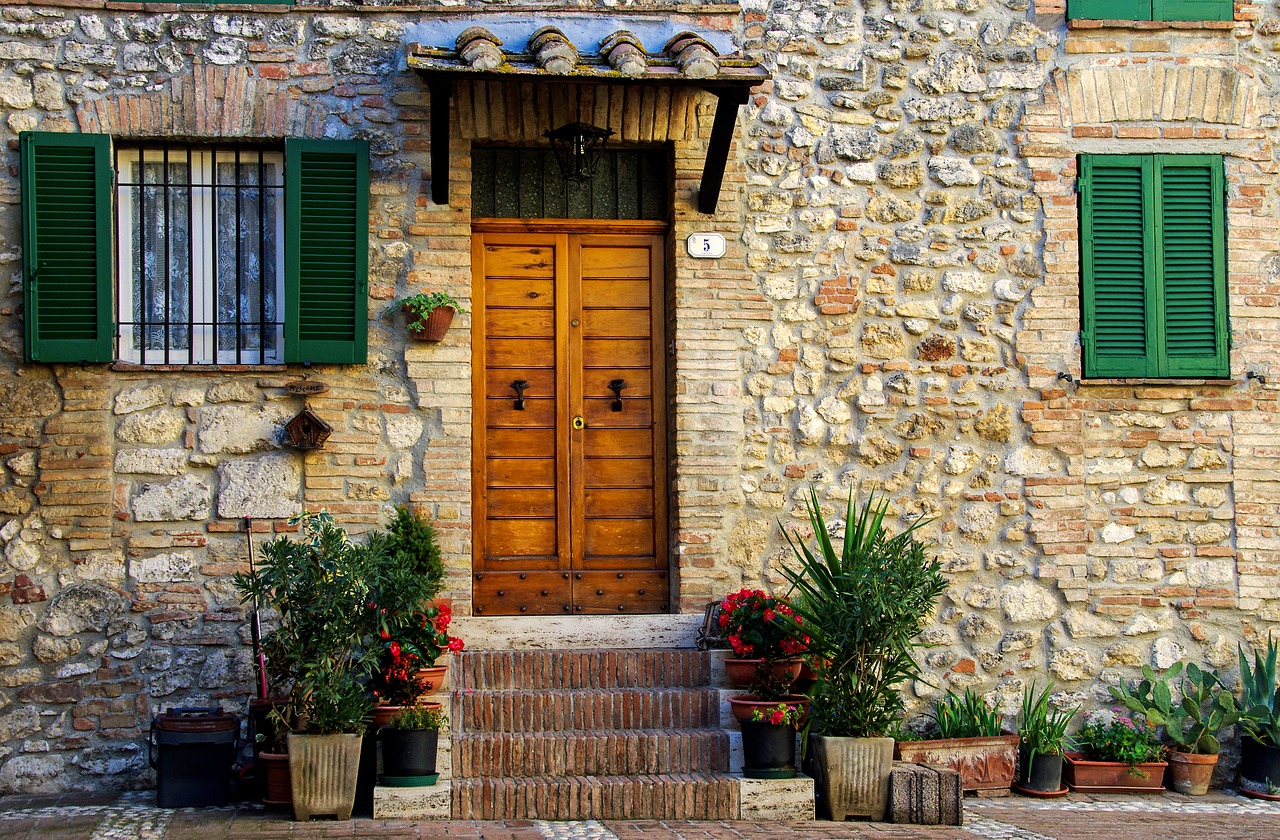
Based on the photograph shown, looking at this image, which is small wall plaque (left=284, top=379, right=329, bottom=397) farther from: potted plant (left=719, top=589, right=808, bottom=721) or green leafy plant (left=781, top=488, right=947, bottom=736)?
green leafy plant (left=781, top=488, right=947, bottom=736)

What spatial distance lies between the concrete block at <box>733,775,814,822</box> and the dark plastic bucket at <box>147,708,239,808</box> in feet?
8.41

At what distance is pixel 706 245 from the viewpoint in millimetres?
7512

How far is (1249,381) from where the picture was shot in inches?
304

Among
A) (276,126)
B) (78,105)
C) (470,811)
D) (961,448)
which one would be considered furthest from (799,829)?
(78,105)

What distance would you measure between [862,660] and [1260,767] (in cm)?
270

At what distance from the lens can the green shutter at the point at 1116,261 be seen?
770cm

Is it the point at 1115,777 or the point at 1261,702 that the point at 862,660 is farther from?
the point at 1261,702

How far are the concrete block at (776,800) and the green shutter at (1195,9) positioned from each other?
16.8ft

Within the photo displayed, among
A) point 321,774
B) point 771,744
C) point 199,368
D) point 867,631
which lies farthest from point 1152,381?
point 199,368

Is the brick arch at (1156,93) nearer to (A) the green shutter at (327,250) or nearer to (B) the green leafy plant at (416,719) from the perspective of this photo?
(A) the green shutter at (327,250)

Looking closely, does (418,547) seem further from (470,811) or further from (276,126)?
(276,126)

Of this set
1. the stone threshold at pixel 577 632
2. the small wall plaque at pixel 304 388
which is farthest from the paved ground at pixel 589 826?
the small wall plaque at pixel 304 388

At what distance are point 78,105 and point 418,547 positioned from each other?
316 centimetres

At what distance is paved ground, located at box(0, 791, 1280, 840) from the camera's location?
576cm
